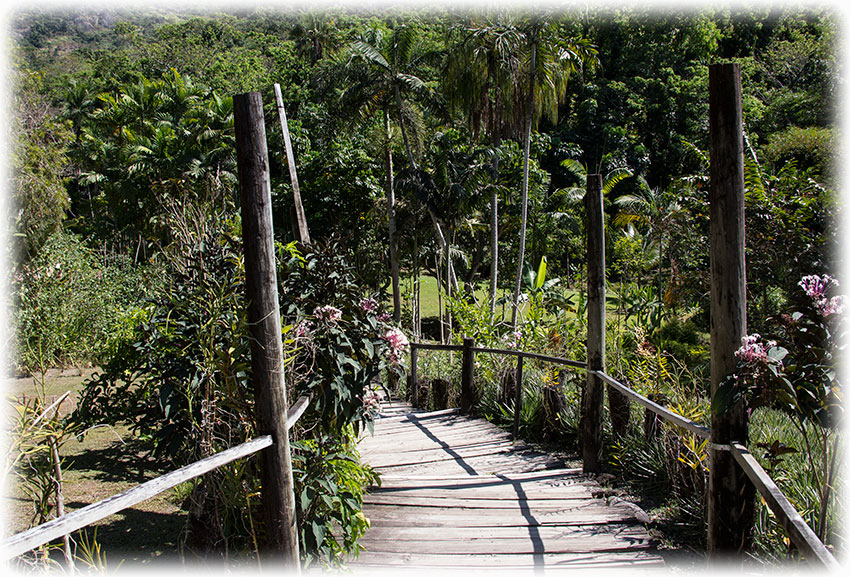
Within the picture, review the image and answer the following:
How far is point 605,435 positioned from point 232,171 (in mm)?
19903

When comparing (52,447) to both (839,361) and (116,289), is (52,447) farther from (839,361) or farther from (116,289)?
(116,289)

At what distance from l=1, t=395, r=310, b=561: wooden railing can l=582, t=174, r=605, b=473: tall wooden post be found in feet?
10.5

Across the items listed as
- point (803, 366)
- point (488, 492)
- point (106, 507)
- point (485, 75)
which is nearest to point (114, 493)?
→ point (488, 492)

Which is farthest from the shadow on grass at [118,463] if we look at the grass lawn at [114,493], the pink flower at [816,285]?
the pink flower at [816,285]

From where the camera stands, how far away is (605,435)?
5.54 m

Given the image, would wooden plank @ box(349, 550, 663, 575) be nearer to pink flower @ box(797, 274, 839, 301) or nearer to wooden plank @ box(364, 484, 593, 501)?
wooden plank @ box(364, 484, 593, 501)

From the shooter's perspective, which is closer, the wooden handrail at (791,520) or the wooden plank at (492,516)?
the wooden handrail at (791,520)

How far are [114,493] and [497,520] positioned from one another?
3371 millimetres

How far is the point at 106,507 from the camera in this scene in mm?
2090

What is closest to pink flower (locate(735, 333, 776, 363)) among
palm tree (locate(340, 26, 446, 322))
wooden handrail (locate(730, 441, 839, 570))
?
wooden handrail (locate(730, 441, 839, 570))

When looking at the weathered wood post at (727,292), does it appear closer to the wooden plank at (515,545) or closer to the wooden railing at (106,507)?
the wooden plank at (515,545)

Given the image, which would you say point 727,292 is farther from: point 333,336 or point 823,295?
point 333,336

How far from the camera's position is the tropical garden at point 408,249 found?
133 inches

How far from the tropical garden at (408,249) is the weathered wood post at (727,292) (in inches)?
7.5
